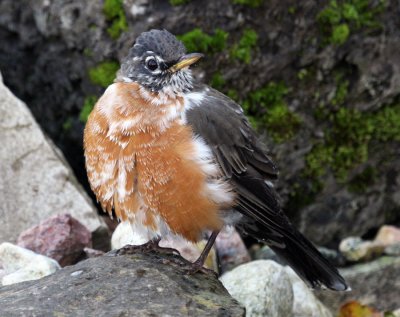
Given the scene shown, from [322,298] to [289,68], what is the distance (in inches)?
87.9

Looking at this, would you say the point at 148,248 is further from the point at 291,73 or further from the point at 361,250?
the point at 361,250

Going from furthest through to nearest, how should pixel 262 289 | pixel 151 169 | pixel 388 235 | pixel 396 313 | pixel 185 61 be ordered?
pixel 388 235 < pixel 396 313 < pixel 262 289 < pixel 185 61 < pixel 151 169

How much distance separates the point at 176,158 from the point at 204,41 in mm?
2416

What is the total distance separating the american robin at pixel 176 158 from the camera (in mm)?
5637

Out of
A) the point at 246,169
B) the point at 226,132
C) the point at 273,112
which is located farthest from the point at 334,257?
the point at 226,132

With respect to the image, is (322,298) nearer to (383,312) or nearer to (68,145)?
(383,312)

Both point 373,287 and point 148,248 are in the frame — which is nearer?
point 148,248

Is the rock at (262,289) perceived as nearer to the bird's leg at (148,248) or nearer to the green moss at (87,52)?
the bird's leg at (148,248)

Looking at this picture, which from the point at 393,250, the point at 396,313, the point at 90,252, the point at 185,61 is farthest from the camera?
the point at 393,250

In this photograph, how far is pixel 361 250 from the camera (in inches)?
327

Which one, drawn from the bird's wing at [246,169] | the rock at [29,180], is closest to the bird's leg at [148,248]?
the bird's wing at [246,169]

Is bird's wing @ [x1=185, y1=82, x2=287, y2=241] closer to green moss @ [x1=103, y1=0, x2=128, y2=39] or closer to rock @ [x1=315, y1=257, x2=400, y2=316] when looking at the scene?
green moss @ [x1=103, y1=0, x2=128, y2=39]

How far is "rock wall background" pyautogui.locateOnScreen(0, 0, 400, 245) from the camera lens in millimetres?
7895

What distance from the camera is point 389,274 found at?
8172 millimetres
